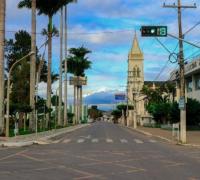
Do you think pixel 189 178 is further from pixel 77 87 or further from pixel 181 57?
pixel 77 87

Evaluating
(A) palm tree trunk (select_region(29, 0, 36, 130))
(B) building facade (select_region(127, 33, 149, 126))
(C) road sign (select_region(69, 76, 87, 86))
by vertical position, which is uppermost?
(B) building facade (select_region(127, 33, 149, 126))

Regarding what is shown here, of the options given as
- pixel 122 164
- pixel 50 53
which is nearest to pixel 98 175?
pixel 122 164

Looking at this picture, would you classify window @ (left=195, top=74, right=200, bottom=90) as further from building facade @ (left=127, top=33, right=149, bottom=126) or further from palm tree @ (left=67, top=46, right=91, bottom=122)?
building facade @ (left=127, top=33, right=149, bottom=126)

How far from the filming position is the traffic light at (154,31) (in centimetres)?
A: 3300

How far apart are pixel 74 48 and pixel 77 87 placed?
38.4ft

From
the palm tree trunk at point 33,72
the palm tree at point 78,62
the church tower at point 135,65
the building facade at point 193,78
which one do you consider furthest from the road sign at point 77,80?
the palm tree trunk at point 33,72

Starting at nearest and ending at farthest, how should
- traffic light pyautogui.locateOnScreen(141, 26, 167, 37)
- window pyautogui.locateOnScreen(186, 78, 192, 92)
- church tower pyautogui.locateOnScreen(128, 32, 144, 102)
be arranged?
traffic light pyautogui.locateOnScreen(141, 26, 167, 37)
window pyautogui.locateOnScreen(186, 78, 192, 92)
church tower pyautogui.locateOnScreen(128, 32, 144, 102)

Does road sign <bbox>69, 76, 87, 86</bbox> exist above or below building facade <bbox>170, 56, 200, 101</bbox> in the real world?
above

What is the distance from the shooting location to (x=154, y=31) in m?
33.4

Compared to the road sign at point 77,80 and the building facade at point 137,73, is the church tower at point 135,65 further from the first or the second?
the road sign at point 77,80

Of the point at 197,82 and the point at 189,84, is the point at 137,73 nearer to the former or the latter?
the point at 189,84

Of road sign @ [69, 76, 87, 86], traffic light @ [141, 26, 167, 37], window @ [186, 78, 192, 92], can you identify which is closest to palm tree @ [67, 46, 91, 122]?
road sign @ [69, 76, 87, 86]

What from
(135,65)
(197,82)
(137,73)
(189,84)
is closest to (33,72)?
(197,82)

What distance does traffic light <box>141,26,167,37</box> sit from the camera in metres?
33.0
